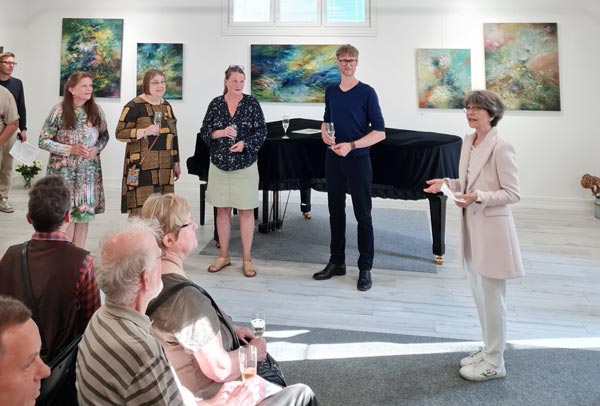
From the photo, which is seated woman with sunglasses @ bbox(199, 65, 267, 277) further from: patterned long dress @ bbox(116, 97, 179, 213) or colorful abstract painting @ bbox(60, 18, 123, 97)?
colorful abstract painting @ bbox(60, 18, 123, 97)

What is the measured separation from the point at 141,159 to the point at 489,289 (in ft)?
8.93

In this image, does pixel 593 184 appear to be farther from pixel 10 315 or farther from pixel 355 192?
pixel 10 315

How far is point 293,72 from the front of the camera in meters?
7.03

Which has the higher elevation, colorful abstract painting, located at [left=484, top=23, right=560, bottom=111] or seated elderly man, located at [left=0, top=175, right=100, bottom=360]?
colorful abstract painting, located at [left=484, top=23, right=560, bottom=111]

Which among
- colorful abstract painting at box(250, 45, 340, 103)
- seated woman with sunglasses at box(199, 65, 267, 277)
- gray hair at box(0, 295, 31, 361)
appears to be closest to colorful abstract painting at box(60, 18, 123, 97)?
colorful abstract painting at box(250, 45, 340, 103)

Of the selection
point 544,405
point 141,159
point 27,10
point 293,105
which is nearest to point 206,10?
point 293,105

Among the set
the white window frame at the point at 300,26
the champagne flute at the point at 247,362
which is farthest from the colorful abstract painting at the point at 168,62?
the champagne flute at the point at 247,362

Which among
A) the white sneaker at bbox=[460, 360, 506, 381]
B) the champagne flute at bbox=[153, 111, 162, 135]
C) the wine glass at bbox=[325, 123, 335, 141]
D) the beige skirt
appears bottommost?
the white sneaker at bbox=[460, 360, 506, 381]

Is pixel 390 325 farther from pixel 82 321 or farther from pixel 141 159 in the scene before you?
pixel 141 159

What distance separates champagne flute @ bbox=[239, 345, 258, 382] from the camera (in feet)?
4.94

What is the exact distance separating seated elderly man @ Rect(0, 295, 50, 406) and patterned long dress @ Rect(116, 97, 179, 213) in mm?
2986

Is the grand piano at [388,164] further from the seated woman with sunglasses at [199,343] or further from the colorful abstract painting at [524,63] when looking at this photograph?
the seated woman with sunglasses at [199,343]

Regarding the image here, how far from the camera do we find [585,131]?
656 cm

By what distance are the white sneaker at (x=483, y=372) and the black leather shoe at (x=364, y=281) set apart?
128 cm
